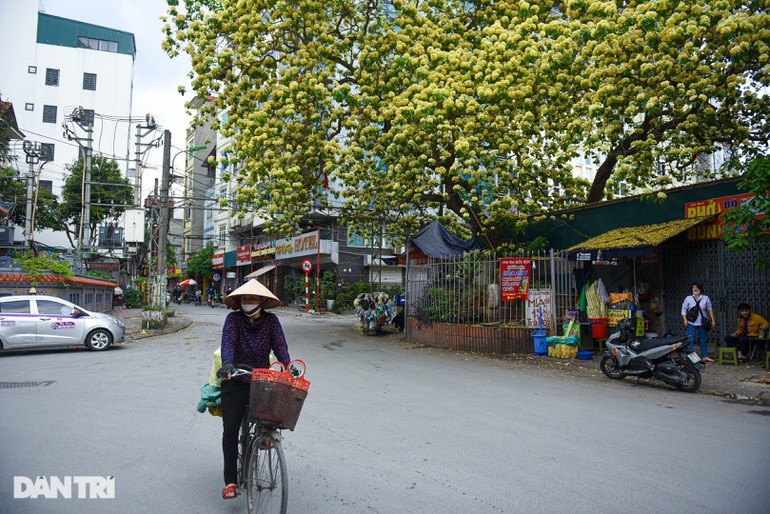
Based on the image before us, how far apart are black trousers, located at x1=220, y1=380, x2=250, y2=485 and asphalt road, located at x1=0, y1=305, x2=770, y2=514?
0.33m

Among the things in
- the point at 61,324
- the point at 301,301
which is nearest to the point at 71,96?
the point at 301,301

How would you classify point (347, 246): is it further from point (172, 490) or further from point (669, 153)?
point (172, 490)

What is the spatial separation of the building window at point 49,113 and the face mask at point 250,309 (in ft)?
173

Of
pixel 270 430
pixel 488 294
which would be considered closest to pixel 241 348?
pixel 270 430

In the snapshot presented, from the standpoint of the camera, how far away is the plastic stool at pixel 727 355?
12.1 m

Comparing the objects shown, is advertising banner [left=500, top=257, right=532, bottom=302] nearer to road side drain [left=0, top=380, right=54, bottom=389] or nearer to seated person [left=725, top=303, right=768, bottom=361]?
seated person [left=725, top=303, right=768, bottom=361]

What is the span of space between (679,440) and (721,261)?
8021mm

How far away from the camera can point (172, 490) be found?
15.8 feet

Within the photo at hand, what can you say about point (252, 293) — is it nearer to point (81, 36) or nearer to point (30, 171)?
point (30, 171)

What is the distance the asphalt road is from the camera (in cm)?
463

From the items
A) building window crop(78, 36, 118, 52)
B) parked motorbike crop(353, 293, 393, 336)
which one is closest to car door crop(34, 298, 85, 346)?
parked motorbike crop(353, 293, 393, 336)

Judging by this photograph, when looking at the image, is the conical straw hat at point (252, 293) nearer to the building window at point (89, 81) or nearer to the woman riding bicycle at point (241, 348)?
the woman riding bicycle at point (241, 348)
